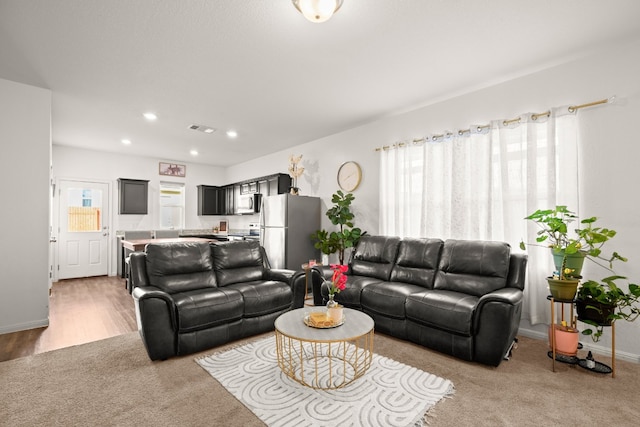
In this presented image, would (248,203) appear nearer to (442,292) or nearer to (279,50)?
(279,50)

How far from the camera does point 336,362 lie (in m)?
2.53

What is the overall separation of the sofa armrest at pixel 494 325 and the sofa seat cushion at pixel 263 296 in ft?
6.07

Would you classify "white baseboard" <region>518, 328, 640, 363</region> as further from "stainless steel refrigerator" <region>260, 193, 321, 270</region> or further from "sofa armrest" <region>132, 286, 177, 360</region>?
"sofa armrest" <region>132, 286, 177, 360</region>

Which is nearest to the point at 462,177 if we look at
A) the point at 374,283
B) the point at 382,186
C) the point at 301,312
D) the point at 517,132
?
the point at 517,132

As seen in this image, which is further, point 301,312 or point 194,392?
point 301,312

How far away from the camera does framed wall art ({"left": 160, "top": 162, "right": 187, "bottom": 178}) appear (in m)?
7.45

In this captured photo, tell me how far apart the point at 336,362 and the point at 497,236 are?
2.24 metres

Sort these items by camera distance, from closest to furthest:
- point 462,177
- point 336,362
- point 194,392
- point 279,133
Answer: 1. point 194,392
2. point 336,362
3. point 462,177
4. point 279,133

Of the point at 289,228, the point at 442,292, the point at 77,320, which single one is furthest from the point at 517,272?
the point at 77,320

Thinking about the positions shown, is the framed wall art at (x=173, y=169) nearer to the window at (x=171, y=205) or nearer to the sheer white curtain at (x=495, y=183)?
the window at (x=171, y=205)

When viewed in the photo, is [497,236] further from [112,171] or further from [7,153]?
[112,171]

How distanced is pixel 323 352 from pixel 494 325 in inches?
55.9

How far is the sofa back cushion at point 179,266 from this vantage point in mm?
3072

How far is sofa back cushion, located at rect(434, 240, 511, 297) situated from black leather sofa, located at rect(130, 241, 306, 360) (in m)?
1.61
